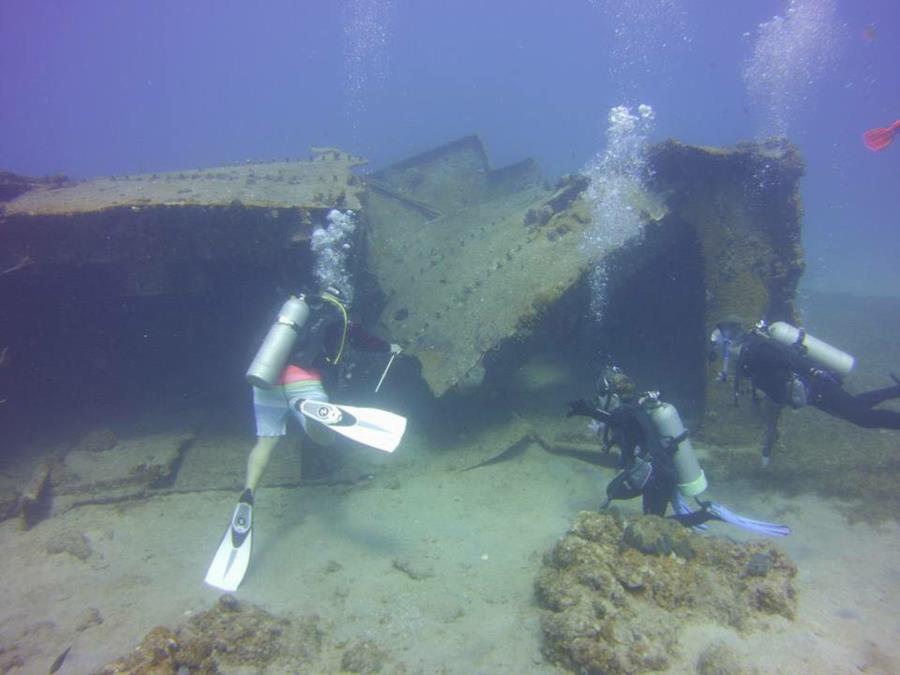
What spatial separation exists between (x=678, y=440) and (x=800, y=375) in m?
2.02

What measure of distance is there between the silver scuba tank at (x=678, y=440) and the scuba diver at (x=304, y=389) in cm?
272

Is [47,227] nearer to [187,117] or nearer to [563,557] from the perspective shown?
[563,557]

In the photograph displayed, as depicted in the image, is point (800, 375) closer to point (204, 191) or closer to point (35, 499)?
point (204, 191)

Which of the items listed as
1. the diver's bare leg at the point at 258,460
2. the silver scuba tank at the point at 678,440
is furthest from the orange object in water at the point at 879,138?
the diver's bare leg at the point at 258,460

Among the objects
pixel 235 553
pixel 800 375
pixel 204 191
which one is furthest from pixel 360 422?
pixel 800 375

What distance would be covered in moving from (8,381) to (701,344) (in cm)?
1159

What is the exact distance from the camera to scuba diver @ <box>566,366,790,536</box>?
4.89 metres

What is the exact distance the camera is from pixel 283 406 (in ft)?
18.9

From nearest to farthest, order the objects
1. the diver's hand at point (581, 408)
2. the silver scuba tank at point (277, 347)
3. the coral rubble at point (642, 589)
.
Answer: the coral rubble at point (642, 589) < the diver's hand at point (581, 408) < the silver scuba tank at point (277, 347)

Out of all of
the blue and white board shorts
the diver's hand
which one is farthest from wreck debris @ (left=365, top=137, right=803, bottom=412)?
the diver's hand

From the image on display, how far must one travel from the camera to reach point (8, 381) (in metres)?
8.10

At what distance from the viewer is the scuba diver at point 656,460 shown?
4.89 metres

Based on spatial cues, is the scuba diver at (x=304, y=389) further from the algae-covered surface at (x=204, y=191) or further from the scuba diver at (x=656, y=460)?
the scuba diver at (x=656, y=460)

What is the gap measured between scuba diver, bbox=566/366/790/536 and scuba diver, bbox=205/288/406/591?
239cm
